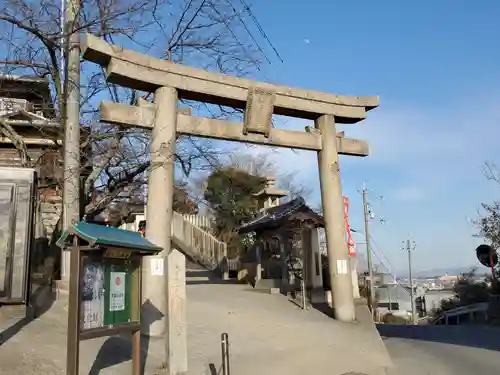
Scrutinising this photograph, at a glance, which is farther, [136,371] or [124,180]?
[124,180]

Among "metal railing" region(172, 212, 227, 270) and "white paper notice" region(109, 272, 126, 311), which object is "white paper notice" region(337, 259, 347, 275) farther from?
"metal railing" region(172, 212, 227, 270)

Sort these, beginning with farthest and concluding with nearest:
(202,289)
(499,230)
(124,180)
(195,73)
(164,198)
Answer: (499,230)
(202,289)
(124,180)
(195,73)
(164,198)

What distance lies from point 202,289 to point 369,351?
871cm

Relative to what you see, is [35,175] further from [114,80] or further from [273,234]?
[273,234]

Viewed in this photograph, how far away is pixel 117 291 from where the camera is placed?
7113mm

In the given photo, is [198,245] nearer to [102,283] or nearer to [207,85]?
[207,85]

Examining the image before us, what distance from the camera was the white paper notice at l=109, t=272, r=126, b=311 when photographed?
22.9 ft

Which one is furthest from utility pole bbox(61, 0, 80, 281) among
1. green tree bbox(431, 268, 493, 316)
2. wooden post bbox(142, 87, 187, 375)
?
green tree bbox(431, 268, 493, 316)

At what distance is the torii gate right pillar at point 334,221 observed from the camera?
530 inches

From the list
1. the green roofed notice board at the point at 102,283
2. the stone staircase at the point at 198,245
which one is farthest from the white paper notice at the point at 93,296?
the stone staircase at the point at 198,245

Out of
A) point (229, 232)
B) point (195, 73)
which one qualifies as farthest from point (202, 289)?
point (229, 232)

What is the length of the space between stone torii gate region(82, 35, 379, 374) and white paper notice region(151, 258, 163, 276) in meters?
0.02

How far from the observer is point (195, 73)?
490 inches

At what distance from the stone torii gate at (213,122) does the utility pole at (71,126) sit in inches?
47.6
